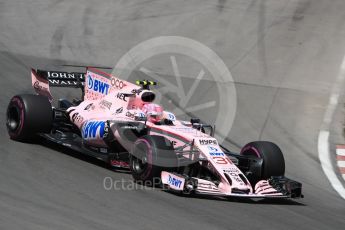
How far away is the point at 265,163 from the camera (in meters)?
12.5

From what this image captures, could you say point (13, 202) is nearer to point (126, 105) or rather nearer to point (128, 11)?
point (126, 105)

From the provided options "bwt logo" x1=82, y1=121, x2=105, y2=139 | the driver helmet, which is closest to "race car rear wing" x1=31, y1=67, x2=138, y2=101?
the driver helmet

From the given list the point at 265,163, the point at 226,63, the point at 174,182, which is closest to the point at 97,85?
the point at 174,182

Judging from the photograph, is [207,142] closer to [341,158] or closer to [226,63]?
[341,158]

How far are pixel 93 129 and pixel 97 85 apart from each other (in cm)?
131

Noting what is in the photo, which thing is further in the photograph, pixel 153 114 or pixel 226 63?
pixel 226 63

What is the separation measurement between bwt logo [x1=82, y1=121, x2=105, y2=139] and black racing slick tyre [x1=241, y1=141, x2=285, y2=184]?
267 centimetres

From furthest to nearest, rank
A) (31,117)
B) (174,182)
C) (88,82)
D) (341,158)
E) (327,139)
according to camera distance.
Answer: (327,139) < (341,158) < (88,82) < (31,117) < (174,182)

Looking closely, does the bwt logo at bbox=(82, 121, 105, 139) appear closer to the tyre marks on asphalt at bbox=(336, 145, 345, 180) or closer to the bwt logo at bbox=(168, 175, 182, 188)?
the bwt logo at bbox=(168, 175, 182, 188)

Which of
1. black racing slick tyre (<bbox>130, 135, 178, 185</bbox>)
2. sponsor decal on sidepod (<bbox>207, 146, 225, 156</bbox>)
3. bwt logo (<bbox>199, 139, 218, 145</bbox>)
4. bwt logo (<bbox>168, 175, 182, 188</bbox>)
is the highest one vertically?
bwt logo (<bbox>199, 139, 218, 145</bbox>)

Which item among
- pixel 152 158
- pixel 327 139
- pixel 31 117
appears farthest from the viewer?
pixel 327 139

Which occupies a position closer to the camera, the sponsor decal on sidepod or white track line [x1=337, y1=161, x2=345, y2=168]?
the sponsor decal on sidepod

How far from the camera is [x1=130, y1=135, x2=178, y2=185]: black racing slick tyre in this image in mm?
11703

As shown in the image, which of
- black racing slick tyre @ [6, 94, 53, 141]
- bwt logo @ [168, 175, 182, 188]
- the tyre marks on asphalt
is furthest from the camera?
the tyre marks on asphalt
